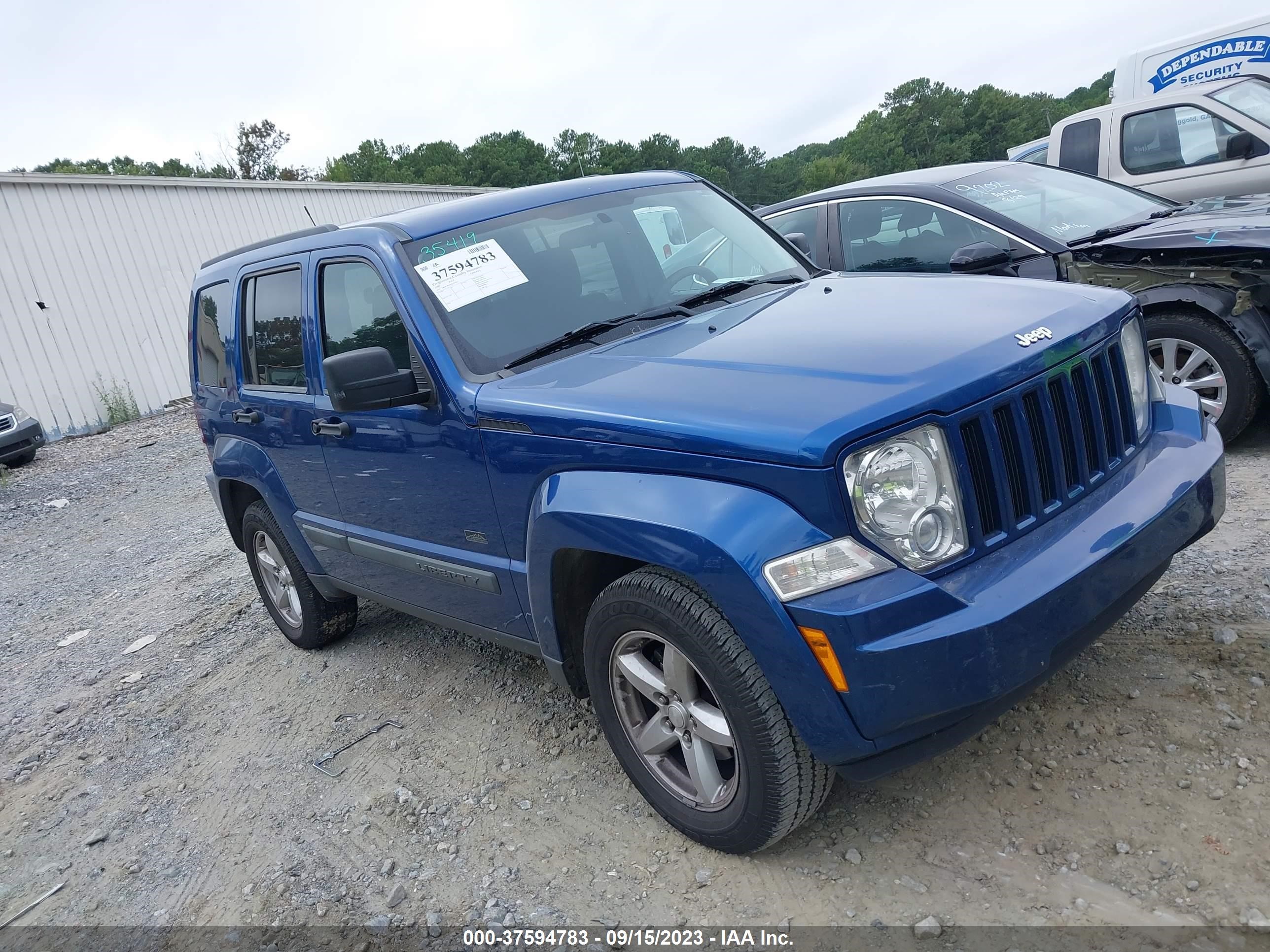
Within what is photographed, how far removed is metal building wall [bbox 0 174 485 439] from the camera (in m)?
14.1

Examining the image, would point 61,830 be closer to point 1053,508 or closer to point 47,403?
point 1053,508

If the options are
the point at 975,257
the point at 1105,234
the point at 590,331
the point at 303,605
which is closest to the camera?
the point at 590,331

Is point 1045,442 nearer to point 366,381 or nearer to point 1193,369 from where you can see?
point 366,381

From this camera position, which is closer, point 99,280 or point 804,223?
point 804,223

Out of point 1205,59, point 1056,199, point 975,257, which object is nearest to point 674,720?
point 975,257

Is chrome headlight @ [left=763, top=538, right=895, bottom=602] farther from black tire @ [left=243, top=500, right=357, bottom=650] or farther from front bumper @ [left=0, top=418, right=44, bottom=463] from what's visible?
front bumper @ [left=0, top=418, right=44, bottom=463]

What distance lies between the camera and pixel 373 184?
73.5 ft

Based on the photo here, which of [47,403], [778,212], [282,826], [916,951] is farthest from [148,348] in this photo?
[916,951]

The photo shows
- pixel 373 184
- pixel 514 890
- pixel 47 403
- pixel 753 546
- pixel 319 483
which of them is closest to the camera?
pixel 753 546

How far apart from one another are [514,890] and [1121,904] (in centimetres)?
166

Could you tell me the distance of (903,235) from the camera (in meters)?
5.61

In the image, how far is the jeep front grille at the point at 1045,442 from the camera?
7.55 ft

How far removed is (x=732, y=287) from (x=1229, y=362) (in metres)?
2.79

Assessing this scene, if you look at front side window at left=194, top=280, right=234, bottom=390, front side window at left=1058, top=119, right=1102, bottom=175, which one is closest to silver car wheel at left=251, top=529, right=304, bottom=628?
front side window at left=194, top=280, right=234, bottom=390
